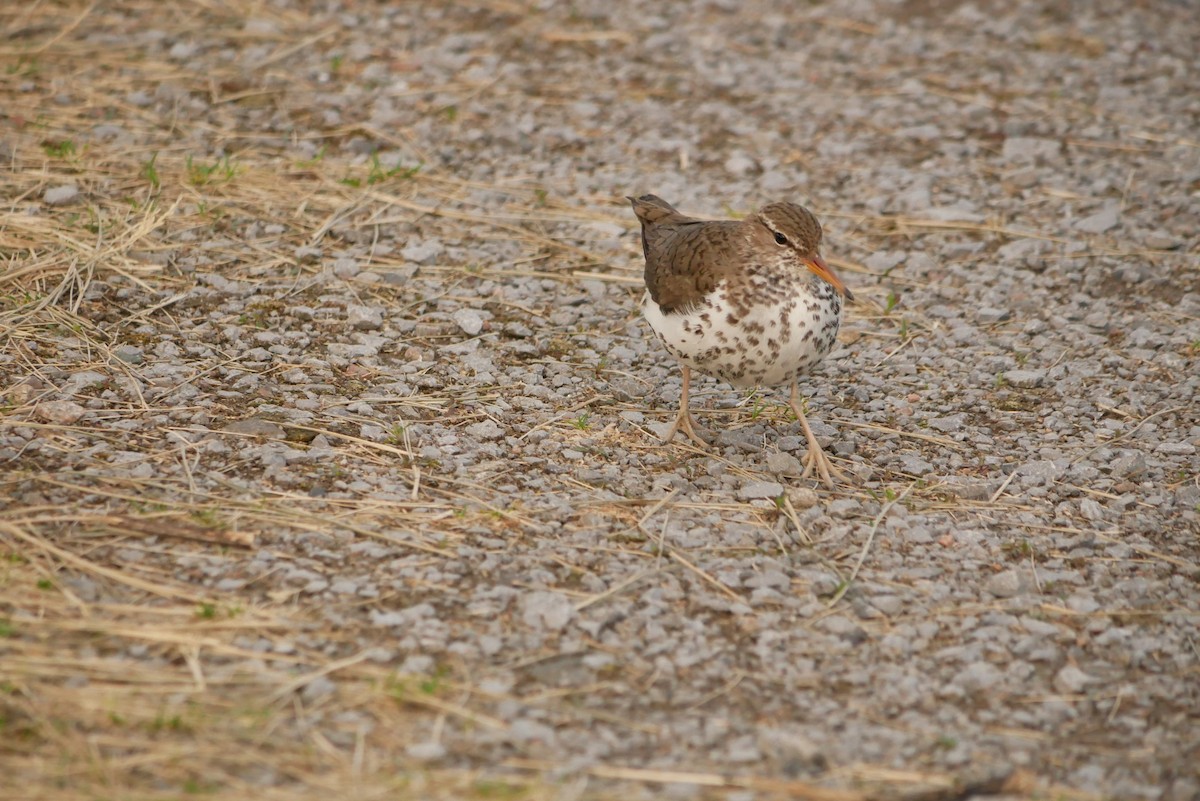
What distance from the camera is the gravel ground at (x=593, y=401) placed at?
14.3 ft

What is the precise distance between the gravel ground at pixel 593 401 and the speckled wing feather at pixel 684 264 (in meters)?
0.70

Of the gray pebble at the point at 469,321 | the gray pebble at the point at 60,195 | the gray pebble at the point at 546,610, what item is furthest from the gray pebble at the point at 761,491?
the gray pebble at the point at 60,195

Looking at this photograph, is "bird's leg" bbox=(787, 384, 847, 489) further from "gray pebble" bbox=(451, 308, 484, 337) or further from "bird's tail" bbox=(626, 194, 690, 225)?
"gray pebble" bbox=(451, 308, 484, 337)

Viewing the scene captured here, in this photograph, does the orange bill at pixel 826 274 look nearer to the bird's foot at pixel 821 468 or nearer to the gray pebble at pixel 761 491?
the bird's foot at pixel 821 468

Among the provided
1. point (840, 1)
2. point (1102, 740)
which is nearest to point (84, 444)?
point (1102, 740)

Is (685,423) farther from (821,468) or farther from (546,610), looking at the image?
(546,610)

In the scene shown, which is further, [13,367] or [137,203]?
[137,203]

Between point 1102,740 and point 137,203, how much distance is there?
606 centimetres

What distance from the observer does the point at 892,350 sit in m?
7.24

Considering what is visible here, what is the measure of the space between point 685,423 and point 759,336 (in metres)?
0.81

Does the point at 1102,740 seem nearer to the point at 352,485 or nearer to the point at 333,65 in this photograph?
the point at 352,485

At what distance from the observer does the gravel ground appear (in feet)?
14.3

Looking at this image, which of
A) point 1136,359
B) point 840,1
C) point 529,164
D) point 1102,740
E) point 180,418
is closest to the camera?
point 1102,740

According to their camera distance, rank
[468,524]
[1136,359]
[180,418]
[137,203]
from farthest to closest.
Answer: [137,203] < [1136,359] < [180,418] < [468,524]
